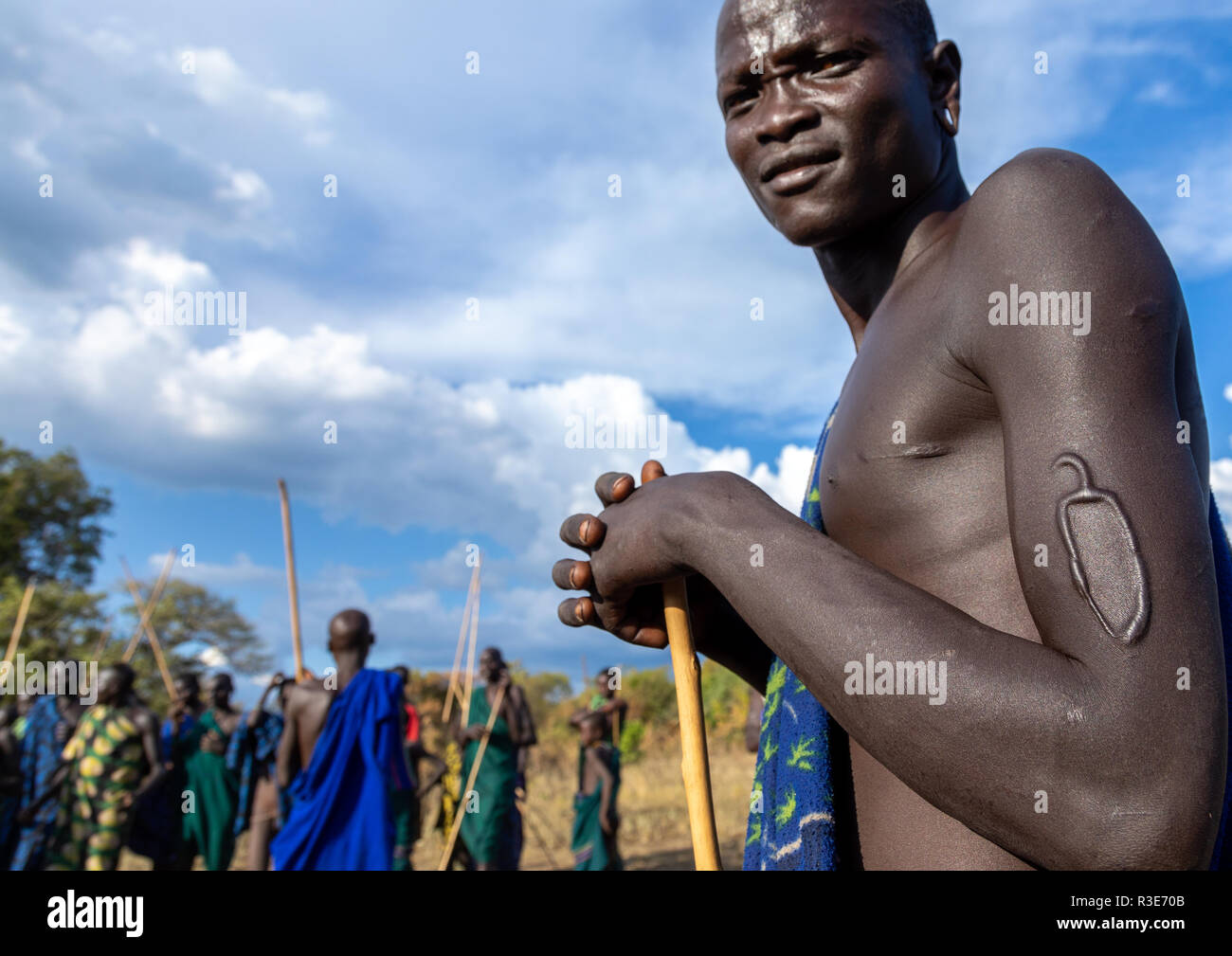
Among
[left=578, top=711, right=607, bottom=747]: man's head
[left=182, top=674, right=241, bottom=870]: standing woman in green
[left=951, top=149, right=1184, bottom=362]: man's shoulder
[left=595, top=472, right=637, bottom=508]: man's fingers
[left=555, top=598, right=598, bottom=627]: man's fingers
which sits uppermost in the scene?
[left=951, top=149, right=1184, bottom=362]: man's shoulder

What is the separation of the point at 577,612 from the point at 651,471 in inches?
9.5

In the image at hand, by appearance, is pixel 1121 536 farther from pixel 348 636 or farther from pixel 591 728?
pixel 591 728

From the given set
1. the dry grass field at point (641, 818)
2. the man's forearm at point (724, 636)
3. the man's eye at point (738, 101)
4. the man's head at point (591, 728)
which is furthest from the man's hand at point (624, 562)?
the dry grass field at point (641, 818)

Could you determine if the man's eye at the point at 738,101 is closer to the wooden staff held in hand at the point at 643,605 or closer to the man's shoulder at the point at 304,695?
the wooden staff held in hand at the point at 643,605

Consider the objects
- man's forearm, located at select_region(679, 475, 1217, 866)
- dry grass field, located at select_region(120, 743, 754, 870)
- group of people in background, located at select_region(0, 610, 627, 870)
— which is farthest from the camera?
dry grass field, located at select_region(120, 743, 754, 870)

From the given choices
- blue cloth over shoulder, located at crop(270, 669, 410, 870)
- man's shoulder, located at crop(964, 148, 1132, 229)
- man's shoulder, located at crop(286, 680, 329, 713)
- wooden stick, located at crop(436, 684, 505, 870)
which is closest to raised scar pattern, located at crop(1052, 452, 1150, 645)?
man's shoulder, located at crop(964, 148, 1132, 229)

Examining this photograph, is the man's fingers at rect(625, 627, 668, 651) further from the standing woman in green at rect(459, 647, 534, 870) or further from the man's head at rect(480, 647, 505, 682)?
the man's head at rect(480, 647, 505, 682)

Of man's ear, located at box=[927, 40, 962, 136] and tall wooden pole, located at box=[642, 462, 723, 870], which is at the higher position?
man's ear, located at box=[927, 40, 962, 136]

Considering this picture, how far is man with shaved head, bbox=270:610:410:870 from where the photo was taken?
7.22m

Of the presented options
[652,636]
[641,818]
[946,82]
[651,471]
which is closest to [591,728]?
[641,818]

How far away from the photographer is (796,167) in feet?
4.60

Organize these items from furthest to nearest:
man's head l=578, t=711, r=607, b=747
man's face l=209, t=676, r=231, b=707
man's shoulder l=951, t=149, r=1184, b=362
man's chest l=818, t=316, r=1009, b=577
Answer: man's head l=578, t=711, r=607, b=747 < man's face l=209, t=676, r=231, b=707 < man's chest l=818, t=316, r=1009, b=577 < man's shoulder l=951, t=149, r=1184, b=362

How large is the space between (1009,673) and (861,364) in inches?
23.2
